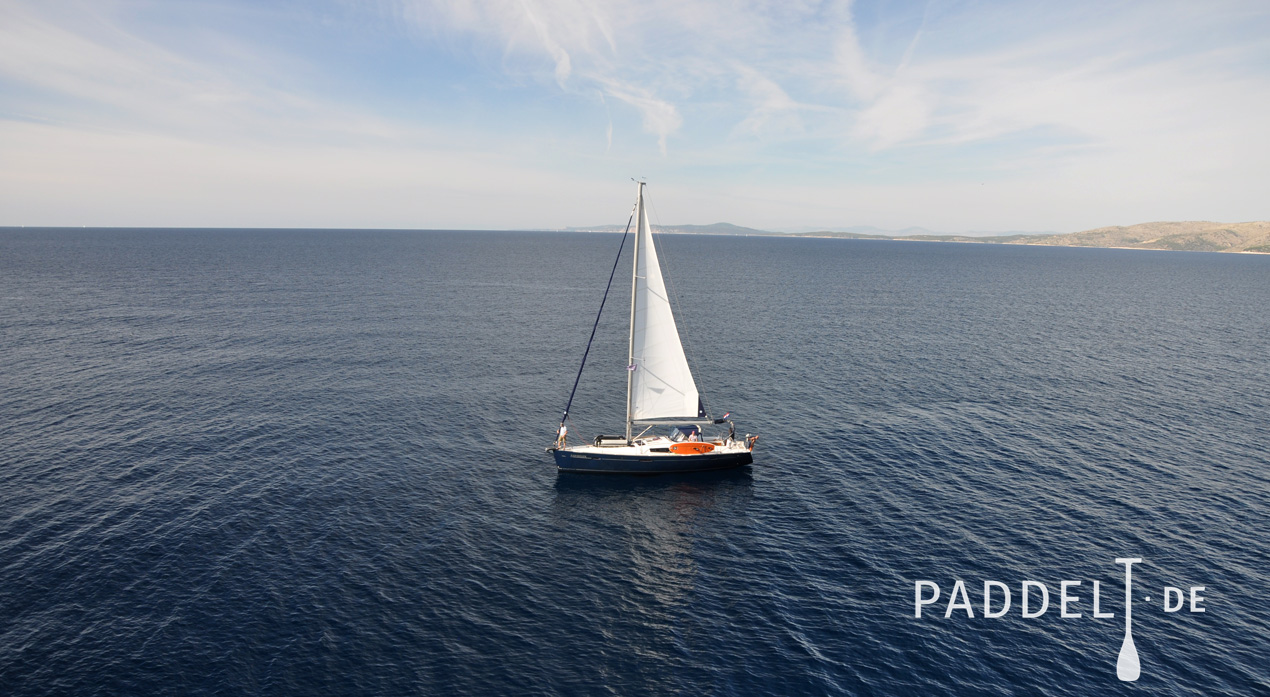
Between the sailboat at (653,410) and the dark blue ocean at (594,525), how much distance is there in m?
2.20

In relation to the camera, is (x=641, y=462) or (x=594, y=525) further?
(x=641, y=462)

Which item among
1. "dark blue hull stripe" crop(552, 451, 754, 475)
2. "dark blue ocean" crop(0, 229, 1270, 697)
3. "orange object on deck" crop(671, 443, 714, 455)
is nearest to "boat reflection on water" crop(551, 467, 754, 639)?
"dark blue ocean" crop(0, 229, 1270, 697)

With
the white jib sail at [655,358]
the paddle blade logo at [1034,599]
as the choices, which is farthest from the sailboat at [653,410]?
the paddle blade logo at [1034,599]

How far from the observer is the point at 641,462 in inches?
2443

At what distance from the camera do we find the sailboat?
60875mm

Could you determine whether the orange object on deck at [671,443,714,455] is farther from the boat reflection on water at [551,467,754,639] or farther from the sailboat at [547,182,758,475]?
the boat reflection on water at [551,467,754,639]

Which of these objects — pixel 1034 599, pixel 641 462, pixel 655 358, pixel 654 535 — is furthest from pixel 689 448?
pixel 1034 599

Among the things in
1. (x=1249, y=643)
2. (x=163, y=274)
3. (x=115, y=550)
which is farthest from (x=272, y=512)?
(x=163, y=274)

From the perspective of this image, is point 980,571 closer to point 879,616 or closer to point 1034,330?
point 879,616

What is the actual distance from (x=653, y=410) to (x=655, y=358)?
565 cm

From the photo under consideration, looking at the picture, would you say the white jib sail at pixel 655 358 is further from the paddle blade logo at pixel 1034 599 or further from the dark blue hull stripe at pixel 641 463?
the paddle blade logo at pixel 1034 599

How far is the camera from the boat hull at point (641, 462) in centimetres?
6116

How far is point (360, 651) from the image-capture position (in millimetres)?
36719

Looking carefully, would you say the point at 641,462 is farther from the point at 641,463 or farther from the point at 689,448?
the point at 689,448
